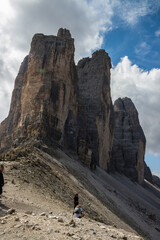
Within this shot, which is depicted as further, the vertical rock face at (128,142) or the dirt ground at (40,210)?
the vertical rock face at (128,142)

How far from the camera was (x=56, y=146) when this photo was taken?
31.4 metres

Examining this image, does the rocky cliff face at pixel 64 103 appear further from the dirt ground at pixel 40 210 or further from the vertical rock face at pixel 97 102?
the dirt ground at pixel 40 210

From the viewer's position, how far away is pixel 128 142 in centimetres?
7569

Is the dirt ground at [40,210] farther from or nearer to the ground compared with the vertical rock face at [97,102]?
nearer to the ground

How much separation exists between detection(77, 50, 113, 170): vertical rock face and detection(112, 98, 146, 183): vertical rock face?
13.0 metres

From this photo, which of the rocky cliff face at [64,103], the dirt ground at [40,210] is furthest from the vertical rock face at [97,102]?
the dirt ground at [40,210]

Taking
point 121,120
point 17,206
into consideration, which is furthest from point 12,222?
point 121,120

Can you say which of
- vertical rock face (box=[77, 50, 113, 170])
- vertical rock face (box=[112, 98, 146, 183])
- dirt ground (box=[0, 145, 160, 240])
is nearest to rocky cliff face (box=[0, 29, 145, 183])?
vertical rock face (box=[77, 50, 113, 170])

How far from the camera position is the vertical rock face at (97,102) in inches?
1957

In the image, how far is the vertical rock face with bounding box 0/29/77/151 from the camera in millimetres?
31781

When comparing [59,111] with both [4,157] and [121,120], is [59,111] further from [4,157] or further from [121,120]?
[121,120]

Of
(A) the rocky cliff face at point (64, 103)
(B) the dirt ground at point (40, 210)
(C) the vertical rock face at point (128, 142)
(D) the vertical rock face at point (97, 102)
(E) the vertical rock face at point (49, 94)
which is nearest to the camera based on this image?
(B) the dirt ground at point (40, 210)

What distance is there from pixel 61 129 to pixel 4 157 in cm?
1573

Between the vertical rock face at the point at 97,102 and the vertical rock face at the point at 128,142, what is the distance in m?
13.0
